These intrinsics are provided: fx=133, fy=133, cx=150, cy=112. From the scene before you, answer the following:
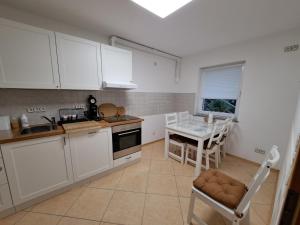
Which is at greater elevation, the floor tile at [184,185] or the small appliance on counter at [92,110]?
the small appliance on counter at [92,110]

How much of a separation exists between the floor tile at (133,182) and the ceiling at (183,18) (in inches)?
94.5

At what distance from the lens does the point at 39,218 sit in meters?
1.48

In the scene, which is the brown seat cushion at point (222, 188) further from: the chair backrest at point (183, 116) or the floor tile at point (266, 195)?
the chair backrest at point (183, 116)

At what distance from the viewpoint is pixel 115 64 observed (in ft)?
7.55

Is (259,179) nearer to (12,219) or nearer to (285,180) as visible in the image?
(285,180)

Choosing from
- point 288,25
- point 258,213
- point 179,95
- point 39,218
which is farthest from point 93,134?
point 288,25

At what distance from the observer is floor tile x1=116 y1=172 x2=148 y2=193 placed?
1935 mm

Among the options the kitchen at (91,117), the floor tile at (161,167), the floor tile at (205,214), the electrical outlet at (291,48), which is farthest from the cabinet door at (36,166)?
the electrical outlet at (291,48)

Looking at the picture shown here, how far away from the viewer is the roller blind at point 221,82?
9.29ft

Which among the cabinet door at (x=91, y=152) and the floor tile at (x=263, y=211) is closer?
the floor tile at (x=263, y=211)

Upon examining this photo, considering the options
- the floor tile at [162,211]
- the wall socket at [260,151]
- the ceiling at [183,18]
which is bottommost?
the floor tile at [162,211]

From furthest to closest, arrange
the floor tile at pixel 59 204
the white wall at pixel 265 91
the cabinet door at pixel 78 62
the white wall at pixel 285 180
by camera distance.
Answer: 1. the white wall at pixel 265 91
2. the cabinet door at pixel 78 62
3. the floor tile at pixel 59 204
4. the white wall at pixel 285 180

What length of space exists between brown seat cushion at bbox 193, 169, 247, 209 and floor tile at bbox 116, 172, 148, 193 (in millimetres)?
927

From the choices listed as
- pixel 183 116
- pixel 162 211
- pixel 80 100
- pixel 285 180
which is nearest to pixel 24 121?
pixel 80 100
